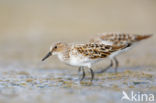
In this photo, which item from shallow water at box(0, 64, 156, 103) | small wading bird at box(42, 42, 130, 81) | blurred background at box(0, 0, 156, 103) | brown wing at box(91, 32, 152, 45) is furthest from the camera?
brown wing at box(91, 32, 152, 45)

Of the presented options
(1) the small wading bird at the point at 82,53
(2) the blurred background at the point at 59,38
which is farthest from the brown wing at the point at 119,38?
(1) the small wading bird at the point at 82,53

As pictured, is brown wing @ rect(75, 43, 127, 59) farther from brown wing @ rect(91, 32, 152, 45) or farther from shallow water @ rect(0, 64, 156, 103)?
brown wing @ rect(91, 32, 152, 45)

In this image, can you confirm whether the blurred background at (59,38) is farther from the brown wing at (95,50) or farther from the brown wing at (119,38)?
the brown wing at (119,38)

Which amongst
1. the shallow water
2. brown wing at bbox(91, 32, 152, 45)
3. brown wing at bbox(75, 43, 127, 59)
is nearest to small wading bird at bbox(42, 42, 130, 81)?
brown wing at bbox(75, 43, 127, 59)

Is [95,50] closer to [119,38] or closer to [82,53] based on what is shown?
[82,53]

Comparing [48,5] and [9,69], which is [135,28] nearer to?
[48,5]
